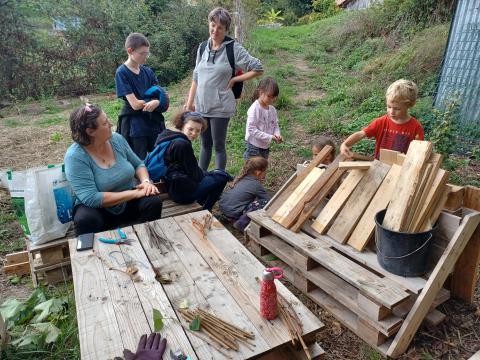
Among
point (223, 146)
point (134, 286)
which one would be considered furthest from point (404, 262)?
point (223, 146)

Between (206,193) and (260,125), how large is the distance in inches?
44.7

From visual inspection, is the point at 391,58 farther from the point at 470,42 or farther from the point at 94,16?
the point at 94,16

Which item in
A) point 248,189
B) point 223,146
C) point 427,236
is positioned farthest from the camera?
point 223,146

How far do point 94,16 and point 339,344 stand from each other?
13.5m

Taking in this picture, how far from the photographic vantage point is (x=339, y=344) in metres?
2.59

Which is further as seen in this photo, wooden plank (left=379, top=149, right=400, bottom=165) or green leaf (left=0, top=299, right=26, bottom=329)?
wooden plank (left=379, top=149, right=400, bottom=165)

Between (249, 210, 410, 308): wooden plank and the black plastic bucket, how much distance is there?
143mm

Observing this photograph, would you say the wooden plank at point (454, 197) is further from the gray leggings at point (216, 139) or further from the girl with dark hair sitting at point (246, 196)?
the gray leggings at point (216, 139)

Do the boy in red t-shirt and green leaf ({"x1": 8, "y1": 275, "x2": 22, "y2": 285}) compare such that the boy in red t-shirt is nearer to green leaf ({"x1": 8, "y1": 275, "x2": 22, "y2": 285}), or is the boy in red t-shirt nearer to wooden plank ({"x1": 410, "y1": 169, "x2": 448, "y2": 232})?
wooden plank ({"x1": 410, "y1": 169, "x2": 448, "y2": 232})

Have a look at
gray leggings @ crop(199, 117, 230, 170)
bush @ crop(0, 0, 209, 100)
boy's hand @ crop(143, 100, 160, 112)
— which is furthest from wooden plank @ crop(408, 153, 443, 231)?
bush @ crop(0, 0, 209, 100)

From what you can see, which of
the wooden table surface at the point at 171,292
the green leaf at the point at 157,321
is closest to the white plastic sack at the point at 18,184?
the wooden table surface at the point at 171,292

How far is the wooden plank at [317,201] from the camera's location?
315 cm

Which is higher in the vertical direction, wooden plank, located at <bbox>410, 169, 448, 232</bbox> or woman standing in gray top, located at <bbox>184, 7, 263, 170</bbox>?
woman standing in gray top, located at <bbox>184, 7, 263, 170</bbox>

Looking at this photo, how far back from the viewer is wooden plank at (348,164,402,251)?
2781 millimetres
